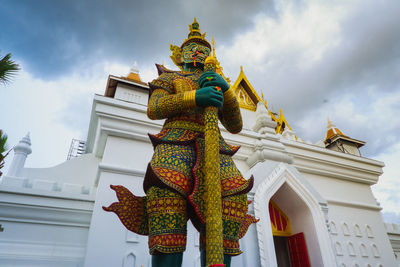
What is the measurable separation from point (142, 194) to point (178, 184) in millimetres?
2359

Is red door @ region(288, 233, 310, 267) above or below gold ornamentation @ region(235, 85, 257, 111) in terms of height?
below

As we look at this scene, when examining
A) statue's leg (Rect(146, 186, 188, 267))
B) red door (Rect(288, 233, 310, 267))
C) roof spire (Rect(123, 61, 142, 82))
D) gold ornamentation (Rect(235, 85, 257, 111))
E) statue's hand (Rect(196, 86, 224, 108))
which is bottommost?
statue's leg (Rect(146, 186, 188, 267))

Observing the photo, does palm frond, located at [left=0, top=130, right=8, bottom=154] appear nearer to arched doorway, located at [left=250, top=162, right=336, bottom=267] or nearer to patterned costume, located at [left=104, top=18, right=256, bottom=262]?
patterned costume, located at [left=104, top=18, right=256, bottom=262]

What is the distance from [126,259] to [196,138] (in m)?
2.19

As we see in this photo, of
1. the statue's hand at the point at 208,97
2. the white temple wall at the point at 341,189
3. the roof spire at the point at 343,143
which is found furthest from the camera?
the roof spire at the point at 343,143

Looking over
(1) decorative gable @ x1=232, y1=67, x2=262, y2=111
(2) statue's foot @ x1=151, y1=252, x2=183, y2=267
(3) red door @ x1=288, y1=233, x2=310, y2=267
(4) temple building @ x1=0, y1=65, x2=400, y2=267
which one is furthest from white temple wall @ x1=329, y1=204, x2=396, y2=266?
(2) statue's foot @ x1=151, y1=252, x2=183, y2=267

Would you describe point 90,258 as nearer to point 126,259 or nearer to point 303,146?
point 126,259

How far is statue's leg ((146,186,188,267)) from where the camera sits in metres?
1.74

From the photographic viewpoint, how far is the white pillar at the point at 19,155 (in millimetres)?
4238

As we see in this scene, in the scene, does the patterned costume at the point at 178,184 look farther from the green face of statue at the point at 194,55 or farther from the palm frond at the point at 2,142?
the palm frond at the point at 2,142

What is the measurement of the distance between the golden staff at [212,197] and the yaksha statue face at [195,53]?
2.69 ft

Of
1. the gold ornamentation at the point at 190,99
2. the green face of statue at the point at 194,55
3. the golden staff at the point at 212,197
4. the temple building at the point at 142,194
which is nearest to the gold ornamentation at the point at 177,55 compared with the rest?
the green face of statue at the point at 194,55

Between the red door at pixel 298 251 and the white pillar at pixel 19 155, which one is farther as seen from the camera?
the red door at pixel 298 251

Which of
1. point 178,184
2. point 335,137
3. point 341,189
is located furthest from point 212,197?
point 335,137
